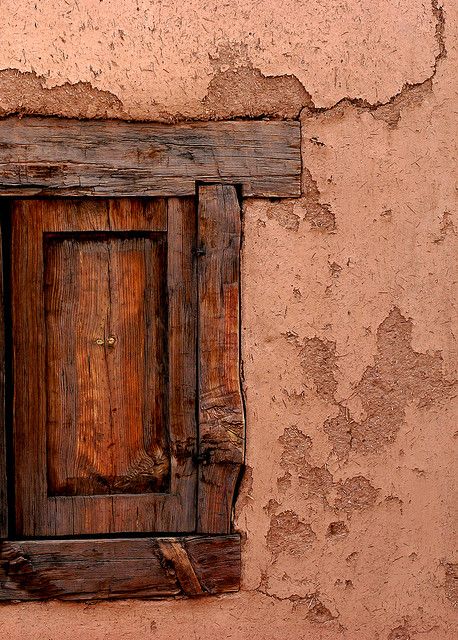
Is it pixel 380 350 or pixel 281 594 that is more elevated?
pixel 380 350

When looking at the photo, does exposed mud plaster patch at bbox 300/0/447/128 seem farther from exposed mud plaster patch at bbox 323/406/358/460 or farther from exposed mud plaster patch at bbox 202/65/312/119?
exposed mud plaster patch at bbox 323/406/358/460

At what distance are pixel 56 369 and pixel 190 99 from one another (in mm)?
957

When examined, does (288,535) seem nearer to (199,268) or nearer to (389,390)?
(389,390)

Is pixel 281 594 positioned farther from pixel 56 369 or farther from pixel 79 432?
pixel 56 369

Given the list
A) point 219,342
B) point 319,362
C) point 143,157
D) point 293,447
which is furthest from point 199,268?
point 293,447

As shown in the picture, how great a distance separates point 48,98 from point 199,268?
700mm

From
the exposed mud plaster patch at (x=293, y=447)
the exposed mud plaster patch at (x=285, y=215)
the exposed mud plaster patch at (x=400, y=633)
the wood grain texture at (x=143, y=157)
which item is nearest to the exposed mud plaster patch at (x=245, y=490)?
the exposed mud plaster patch at (x=293, y=447)

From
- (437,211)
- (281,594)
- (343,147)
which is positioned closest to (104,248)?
(343,147)

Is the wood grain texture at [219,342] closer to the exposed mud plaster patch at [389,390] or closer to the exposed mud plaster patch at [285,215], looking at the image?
the exposed mud plaster patch at [285,215]

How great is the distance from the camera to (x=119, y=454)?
2.79m

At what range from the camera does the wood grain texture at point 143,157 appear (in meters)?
2.64

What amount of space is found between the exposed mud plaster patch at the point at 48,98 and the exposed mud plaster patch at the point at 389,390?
114 centimetres

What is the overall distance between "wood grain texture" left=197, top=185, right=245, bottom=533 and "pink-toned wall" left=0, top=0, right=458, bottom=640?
49 mm

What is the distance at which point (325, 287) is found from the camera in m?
2.76
